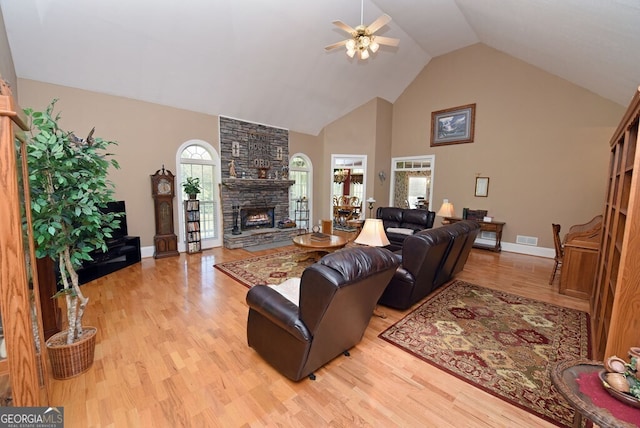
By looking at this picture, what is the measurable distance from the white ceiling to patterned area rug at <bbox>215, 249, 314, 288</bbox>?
11.5ft

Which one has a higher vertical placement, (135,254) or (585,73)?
(585,73)

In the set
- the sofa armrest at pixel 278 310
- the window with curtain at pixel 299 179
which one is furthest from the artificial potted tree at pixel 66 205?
the window with curtain at pixel 299 179

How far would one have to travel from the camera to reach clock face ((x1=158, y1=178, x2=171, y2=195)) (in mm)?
5258

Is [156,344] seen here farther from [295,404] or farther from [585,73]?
[585,73]

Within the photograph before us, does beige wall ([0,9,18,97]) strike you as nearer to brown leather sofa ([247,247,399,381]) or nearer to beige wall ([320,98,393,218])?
brown leather sofa ([247,247,399,381])

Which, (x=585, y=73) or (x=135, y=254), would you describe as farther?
(x=135, y=254)

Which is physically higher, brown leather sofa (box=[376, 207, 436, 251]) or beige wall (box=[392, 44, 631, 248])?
beige wall (box=[392, 44, 631, 248])

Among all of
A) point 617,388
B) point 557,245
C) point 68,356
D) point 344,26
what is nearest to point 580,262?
point 557,245

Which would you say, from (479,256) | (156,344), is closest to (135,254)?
(156,344)

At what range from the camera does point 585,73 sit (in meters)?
4.57

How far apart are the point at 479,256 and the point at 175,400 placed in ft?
19.6

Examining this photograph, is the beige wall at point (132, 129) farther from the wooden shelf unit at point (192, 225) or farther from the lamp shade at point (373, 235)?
the lamp shade at point (373, 235)

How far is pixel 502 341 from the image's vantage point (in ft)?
8.70

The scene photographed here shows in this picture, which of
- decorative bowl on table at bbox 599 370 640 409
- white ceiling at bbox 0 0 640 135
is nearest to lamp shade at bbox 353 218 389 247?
decorative bowl on table at bbox 599 370 640 409
